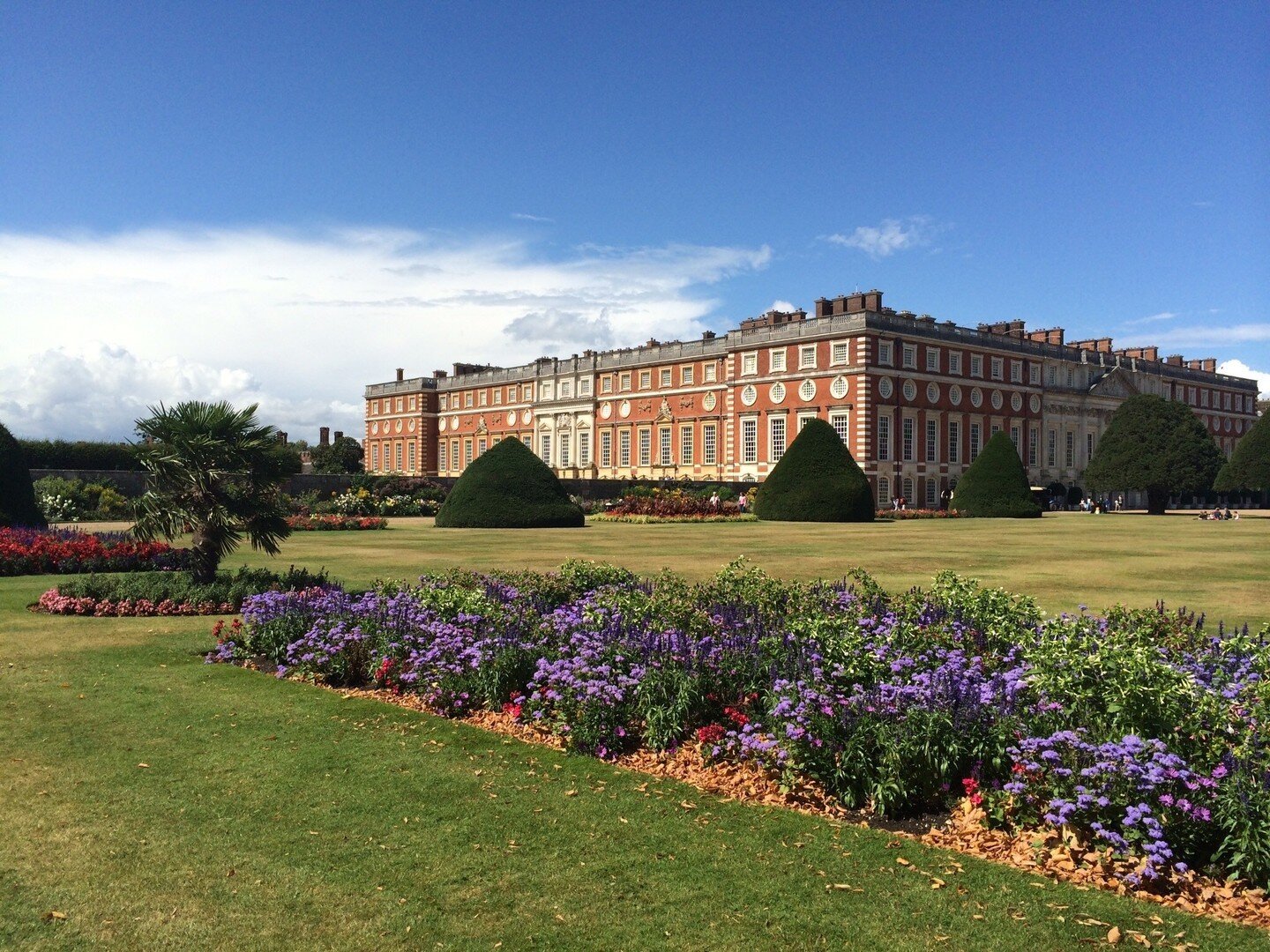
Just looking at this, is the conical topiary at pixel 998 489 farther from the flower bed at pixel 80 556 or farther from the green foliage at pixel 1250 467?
the flower bed at pixel 80 556

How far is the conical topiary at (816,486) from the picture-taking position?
3875 centimetres

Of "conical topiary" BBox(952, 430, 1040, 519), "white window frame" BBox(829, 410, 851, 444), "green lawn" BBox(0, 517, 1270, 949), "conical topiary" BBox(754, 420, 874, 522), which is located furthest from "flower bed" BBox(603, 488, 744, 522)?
"green lawn" BBox(0, 517, 1270, 949)

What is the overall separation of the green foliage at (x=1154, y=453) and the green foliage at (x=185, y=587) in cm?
5241

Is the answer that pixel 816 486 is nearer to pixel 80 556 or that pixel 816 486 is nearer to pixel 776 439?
pixel 776 439

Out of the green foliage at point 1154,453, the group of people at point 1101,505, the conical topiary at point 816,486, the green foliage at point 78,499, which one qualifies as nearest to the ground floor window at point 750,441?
the conical topiary at point 816,486

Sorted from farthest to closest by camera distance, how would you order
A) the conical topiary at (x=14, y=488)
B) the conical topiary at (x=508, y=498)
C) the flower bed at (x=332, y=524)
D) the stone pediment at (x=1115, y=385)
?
the stone pediment at (x=1115, y=385) < the conical topiary at (x=508, y=498) < the flower bed at (x=332, y=524) < the conical topiary at (x=14, y=488)

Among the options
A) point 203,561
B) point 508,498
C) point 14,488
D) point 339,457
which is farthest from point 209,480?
point 339,457

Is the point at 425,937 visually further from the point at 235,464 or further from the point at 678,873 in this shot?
the point at 235,464

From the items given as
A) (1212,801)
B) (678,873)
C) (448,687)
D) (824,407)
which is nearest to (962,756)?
(1212,801)

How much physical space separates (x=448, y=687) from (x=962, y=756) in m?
3.59

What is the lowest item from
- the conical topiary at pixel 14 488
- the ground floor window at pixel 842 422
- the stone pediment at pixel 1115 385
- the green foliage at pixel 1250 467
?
the conical topiary at pixel 14 488

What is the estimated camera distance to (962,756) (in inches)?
201

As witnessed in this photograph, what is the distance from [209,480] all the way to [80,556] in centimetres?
541

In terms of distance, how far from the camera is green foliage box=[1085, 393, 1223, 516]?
54.2m
